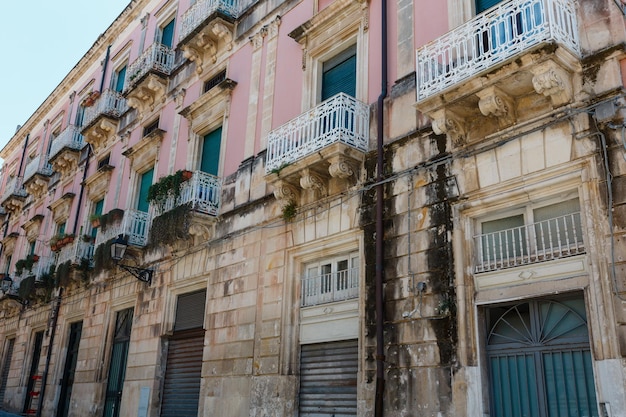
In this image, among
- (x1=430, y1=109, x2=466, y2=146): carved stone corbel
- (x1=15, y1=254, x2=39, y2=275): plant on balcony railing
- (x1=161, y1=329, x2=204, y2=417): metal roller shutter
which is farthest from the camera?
(x1=15, y1=254, x2=39, y2=275): plant on balcony railing

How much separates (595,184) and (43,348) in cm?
1771

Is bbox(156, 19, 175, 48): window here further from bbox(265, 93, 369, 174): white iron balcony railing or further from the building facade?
bbox(265, 93, 369, 174): white iron balcony railing

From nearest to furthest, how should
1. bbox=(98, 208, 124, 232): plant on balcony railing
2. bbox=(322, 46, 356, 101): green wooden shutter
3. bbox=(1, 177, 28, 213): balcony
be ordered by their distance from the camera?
1. bbox=(322, 46, 356, 101): green wooden shutter
2. bbox=(98, 208, 124, 232): plant on balcony railing
3. bbox=(1, 177, 28, 213): balcony

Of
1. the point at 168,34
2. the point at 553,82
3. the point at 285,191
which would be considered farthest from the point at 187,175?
the point at 553,82

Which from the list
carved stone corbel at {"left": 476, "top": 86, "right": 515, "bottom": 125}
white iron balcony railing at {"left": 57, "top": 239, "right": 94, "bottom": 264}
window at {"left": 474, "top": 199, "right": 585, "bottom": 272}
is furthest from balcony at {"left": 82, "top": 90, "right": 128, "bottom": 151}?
window at {"left": 474, "top": 199, "right": 585, "bottom": 272}

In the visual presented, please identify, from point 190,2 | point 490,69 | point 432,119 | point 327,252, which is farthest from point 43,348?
point 490,69

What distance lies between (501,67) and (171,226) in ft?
25.0

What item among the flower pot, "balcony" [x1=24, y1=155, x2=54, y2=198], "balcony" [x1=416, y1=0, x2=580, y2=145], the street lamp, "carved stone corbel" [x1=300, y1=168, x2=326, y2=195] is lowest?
the street lamp

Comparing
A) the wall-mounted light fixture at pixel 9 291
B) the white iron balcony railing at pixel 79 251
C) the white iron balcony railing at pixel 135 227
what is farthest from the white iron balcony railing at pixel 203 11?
the wall-mounted light fixture at pixel 9 291

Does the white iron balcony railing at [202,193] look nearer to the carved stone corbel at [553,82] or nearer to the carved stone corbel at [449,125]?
the carved stone corbel at [449,125]

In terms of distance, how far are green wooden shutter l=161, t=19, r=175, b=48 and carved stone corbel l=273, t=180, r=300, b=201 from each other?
9076 mm

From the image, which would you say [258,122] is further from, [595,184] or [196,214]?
[595,184]

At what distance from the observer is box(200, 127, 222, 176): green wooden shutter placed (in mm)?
13438

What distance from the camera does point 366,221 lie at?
904cm
